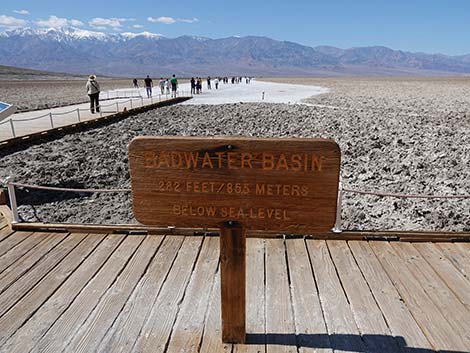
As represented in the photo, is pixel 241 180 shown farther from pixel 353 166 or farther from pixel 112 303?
pixel 353 166

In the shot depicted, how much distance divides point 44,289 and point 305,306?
103 inches

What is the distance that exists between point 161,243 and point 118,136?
1437 centimetres

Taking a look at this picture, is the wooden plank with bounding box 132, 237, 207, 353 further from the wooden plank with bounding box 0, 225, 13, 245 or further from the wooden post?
the wooden plank with bounding box 0, 225, 13, 245

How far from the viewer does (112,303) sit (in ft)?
12.5

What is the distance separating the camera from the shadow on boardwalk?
10.6ft

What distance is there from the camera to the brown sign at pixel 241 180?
2816mm

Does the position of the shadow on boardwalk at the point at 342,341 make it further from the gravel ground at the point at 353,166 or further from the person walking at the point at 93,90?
the person walking at the point at 93,90

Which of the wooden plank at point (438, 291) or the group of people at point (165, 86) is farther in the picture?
Answer: the group of people at point (165, 86)

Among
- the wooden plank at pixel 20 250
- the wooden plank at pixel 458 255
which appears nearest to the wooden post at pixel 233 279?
the wooden plank at pixel 458 255

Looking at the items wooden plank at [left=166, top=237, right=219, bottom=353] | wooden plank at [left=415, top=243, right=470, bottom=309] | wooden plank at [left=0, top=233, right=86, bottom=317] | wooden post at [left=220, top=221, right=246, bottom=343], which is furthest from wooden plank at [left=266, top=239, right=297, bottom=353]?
wooden plank at [left=0, top=233, right=86, bottom=317]

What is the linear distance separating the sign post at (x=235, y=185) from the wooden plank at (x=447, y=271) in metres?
1.98

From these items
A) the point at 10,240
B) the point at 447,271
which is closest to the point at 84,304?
the point at 10,240

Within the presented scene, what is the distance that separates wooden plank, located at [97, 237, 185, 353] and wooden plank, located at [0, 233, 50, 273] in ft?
5.31

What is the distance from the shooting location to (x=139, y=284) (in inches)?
163
